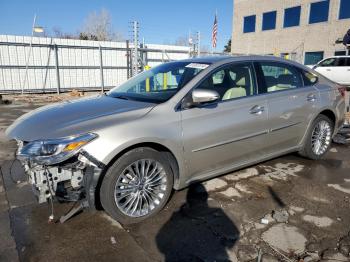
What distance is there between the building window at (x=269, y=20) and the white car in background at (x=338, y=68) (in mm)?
13939

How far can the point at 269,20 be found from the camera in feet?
95.7

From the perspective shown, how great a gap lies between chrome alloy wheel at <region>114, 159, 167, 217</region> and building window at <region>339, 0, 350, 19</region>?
25.8 m

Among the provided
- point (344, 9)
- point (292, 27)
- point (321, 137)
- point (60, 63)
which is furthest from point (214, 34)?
point (321, 137)

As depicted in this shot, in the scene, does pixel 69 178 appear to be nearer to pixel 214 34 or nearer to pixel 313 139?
pixel 313 139

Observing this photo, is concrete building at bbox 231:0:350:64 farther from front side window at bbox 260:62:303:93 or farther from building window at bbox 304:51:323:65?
front side window at bbox 260:62:303:93

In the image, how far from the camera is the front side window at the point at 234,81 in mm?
3715

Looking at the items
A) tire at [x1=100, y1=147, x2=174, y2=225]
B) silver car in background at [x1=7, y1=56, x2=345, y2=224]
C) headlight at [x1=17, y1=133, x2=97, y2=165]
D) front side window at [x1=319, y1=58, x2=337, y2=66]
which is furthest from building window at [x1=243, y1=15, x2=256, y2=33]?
headlight at [x1=17, y1=133, x2=97, y2=165]

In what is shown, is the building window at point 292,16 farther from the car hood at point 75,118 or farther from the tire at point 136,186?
the tire at point 136,186

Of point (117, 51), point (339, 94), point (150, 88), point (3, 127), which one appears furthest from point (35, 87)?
point (339, 94)

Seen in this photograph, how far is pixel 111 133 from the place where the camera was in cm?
278

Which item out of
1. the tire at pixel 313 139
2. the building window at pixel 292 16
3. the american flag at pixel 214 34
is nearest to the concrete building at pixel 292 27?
the building window at pixel 292 16

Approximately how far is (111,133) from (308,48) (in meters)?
27.1

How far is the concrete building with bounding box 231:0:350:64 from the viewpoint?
2425 cm

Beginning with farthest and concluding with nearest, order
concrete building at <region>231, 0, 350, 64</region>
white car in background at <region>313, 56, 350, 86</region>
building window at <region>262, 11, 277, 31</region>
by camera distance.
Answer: building window at <region>262, 11, 277, 31</region>, concrete building at <region>231, 0, 350, 64</region>, white car in background at <region>313, 56, 350, 86</region>
